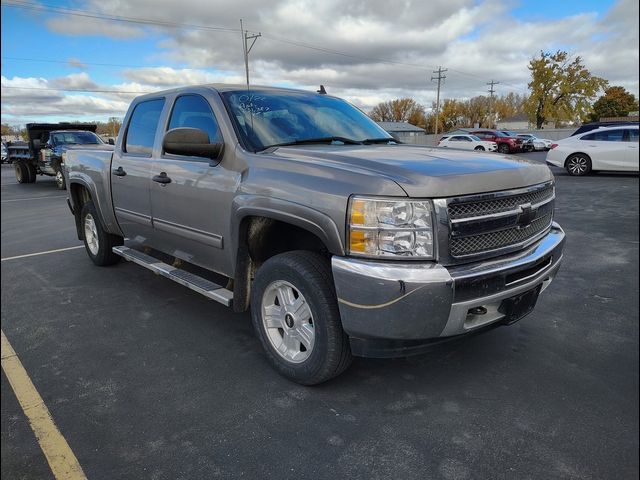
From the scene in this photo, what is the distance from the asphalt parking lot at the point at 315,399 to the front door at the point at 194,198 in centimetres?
68

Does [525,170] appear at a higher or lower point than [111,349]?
higher

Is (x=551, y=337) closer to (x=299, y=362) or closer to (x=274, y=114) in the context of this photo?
(x=299, y=362)

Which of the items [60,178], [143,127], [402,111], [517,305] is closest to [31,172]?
[60,178]

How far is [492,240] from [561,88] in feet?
194

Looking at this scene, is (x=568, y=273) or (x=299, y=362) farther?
(x=568, y=273)

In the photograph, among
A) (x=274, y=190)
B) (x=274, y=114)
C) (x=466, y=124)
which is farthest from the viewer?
(x=466, y=124)

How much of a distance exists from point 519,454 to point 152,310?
3.31 metres

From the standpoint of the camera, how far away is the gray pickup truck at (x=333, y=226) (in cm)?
245

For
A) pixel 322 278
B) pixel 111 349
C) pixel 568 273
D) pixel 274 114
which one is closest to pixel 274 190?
pixel 322 278

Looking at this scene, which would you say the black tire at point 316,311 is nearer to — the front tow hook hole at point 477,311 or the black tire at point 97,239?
the front tow hook hole at point 477,311

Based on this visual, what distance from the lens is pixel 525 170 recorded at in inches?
118

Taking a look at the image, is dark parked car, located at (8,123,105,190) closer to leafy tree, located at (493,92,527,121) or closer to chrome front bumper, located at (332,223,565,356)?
chrome front bumper, located at (332,223,565,356)

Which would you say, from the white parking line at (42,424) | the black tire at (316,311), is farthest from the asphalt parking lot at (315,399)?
the black tire at (316,311)

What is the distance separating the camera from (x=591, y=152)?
46.8 feet
